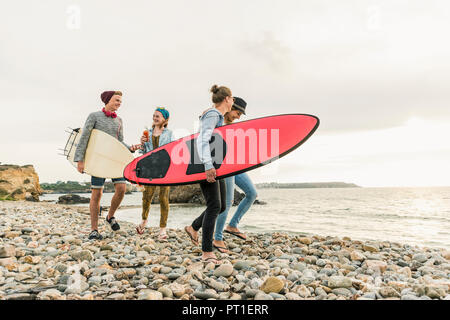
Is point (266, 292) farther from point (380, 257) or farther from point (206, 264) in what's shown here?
point (380, 257)

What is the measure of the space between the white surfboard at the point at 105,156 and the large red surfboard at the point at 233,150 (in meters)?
0.46

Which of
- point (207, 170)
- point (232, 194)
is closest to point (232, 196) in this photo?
point (232, 194)

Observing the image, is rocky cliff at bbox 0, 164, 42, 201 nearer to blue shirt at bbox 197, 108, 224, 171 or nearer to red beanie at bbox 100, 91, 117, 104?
red beanie at bbox 100, 91, 117, 104

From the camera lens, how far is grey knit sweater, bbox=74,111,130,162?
4527 mm

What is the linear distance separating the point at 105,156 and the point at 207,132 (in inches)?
91.9

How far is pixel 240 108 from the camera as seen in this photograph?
174 inches

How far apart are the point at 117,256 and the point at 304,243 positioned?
10.0 ft

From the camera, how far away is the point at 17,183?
26.5m

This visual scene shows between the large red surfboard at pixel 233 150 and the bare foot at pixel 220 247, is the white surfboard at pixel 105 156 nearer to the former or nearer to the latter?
the large red surfboard at pixel 233 150

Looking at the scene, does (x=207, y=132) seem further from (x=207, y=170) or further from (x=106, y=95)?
(x=106, y=95)

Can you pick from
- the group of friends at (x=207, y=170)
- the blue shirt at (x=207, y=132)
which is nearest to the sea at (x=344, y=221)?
the group of friends at (x=207, y=170)

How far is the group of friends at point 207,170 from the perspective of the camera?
3.43 m
